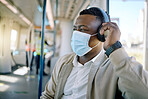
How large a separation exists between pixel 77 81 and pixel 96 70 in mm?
218

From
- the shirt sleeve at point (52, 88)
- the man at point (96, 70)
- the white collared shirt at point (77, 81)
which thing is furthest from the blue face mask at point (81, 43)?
the shirt sleeve at point (52, 88)

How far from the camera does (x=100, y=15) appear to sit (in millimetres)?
1278

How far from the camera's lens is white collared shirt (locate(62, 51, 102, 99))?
3.74 ft

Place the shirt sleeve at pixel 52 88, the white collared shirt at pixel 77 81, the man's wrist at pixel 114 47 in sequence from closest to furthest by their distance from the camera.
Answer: the man's wrist at pixel 114 47, the white collared shirt at pixel 77 81, the shirt sleeve at pixel 52 88

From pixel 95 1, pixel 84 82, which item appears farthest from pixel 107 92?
pixel 95 1

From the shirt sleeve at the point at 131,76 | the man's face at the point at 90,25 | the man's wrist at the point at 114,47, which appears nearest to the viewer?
the shirt sleeve at the point at 131,76

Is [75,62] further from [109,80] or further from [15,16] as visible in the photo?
[15,16]

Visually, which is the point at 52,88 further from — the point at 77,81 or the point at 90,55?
the point at 90,55

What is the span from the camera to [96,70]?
1.09 meters

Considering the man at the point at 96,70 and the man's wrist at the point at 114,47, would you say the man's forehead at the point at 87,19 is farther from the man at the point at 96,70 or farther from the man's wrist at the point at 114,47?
the man's wrist at the point at 114,47

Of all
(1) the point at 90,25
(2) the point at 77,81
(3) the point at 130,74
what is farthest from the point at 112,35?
(2) the point at 77,81

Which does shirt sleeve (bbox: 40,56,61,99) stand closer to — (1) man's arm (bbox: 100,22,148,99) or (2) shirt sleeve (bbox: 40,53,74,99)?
(2) shirt sleeve (bbox: 40,53,74,99)

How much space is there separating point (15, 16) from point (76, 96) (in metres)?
1.69

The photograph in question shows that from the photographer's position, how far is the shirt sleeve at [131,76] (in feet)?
2.54
